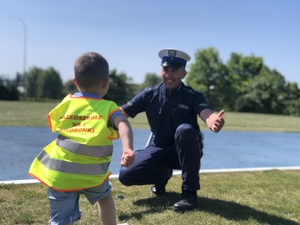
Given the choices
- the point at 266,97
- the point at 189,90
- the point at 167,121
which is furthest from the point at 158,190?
the point at 266,97

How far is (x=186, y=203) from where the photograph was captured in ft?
11.8

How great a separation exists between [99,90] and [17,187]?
223cm

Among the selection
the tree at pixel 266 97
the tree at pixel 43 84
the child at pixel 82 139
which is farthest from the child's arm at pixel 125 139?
the tree at pixel 43 84

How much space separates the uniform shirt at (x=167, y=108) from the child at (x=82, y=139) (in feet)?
5.06

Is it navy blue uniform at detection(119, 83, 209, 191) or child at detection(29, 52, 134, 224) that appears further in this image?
navy blue uniform at detection(119, 83, 209, 191)

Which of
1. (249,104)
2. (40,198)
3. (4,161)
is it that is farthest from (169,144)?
(249,104)

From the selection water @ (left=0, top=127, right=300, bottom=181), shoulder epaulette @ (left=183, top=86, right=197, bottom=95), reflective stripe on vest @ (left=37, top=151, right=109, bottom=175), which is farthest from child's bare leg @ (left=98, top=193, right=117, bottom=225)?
water @ (left=0, top=127, right=300, bottom=181)

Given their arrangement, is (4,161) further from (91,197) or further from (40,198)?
(91,197)

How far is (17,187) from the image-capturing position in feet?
13.7

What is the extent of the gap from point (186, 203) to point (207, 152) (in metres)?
4.59

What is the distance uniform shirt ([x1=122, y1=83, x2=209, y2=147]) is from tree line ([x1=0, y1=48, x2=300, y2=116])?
1541 inches

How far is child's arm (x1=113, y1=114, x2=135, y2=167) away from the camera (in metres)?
2.29

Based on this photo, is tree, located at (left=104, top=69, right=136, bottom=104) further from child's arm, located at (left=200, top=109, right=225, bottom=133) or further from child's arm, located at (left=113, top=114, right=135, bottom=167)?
child's arm, located at (left=113, top=114, right=135, bottom=167)

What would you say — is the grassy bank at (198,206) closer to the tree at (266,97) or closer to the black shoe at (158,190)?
the black shoe at (158,190)
